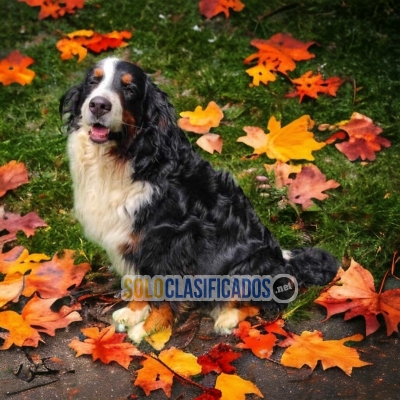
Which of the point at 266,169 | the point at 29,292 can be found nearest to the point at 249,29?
the point at 266,169

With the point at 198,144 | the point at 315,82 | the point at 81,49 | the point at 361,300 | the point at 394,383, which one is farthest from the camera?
the point at 81,49

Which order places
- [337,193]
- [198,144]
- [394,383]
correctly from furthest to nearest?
1. [198,144]
2. [337,193]
3. [394,383]

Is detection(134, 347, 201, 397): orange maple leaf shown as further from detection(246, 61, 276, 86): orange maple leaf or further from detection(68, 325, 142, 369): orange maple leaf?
detection(246, 61, 276, 86): orange maple leaf

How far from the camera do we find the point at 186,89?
5941 mm

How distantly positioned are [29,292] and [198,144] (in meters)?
1.87

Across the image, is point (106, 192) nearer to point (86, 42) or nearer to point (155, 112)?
point (155, 112)

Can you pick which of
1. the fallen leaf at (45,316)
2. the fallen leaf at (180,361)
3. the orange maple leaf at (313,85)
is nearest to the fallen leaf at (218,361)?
the fallen leaf at (180,361)

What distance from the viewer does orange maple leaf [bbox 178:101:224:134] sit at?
5391 mm

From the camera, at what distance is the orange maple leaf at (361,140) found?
5.20 meters

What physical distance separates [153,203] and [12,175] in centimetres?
175

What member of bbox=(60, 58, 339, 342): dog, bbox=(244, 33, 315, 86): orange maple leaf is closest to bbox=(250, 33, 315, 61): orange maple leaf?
bbox=(244, 33, 315, 86): orange maple leaf

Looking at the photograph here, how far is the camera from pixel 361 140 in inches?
208

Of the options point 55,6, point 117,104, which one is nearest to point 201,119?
point 117,104

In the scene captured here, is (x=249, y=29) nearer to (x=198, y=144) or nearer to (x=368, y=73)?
(x=368, y=73)
